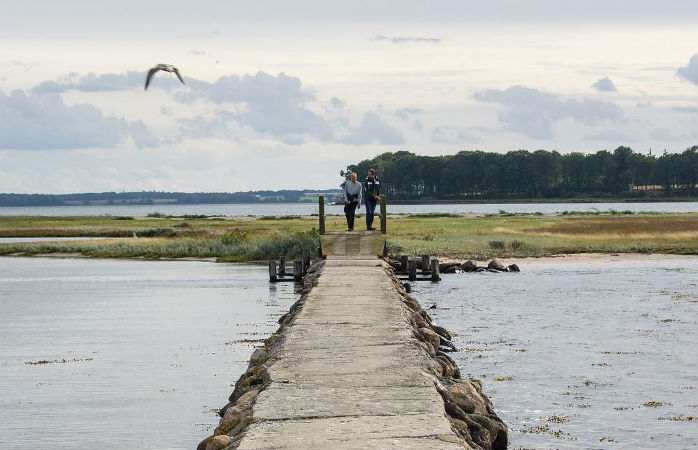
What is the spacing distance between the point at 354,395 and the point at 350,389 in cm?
34

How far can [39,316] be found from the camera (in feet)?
104

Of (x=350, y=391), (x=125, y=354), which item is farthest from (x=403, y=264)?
(x=350, y=391)

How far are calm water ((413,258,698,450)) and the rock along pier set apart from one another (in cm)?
155

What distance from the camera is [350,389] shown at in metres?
12.2

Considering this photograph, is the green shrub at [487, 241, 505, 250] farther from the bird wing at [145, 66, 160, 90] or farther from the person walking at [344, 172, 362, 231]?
the bird wing at [145, 66, 160, 90]

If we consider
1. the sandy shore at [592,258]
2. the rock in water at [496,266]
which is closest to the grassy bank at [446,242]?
the sandy shore at [592,258]

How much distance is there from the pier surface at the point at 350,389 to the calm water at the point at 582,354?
2318 millimetres

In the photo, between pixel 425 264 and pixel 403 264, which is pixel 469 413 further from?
pixel 425 264

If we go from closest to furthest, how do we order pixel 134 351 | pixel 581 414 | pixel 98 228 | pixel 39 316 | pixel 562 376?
pixel 581 414 → pixel 562 376 → pixel 134 351 → pixel 39 316 → pixel 98 228

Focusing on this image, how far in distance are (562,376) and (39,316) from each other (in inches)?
684

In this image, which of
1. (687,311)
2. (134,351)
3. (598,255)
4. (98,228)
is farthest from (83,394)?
(98,228)

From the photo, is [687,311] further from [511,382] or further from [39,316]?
[39,316]

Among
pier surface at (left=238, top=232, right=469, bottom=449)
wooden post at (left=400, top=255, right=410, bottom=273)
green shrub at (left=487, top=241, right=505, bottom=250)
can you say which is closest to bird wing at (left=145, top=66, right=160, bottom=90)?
pier surface at (left=238, top=232, right=469, bottom=449)

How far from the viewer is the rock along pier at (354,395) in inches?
397
